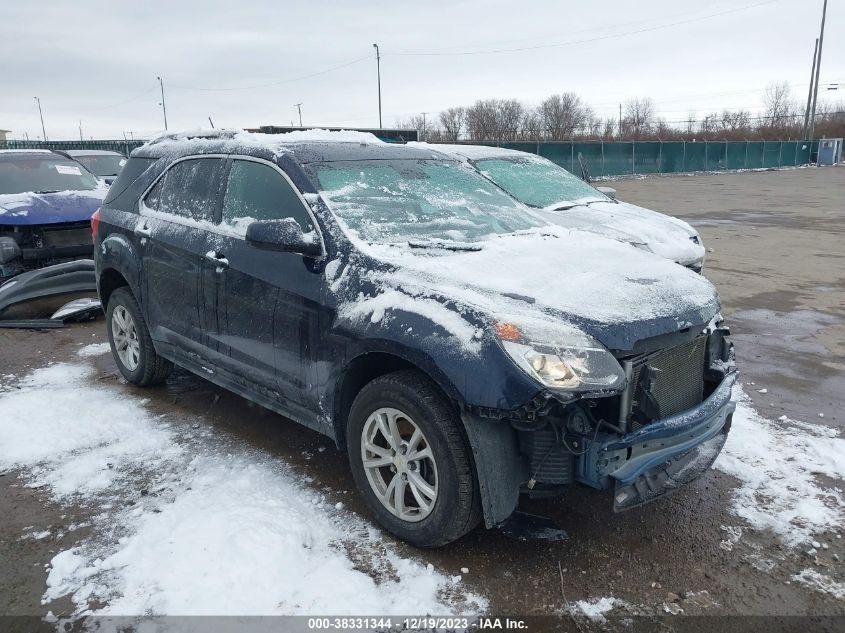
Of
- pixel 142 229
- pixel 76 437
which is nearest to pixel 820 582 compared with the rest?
pixel 76 437

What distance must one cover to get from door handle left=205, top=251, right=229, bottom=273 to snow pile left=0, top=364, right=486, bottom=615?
113 cm

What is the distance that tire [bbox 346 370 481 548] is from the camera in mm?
2857

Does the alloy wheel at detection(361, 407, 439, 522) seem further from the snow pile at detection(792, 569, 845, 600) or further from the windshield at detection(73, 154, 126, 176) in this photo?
the windshield at detection(73, 154, 126, 176)

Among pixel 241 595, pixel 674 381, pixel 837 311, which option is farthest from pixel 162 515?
pixel 837 311

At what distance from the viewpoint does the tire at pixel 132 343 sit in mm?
4996

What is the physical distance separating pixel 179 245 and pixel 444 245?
1828mm

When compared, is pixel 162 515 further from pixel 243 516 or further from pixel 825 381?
pixel 825 381

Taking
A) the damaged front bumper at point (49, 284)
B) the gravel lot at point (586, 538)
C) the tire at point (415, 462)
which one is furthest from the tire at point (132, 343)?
the tire at point (415, 462)

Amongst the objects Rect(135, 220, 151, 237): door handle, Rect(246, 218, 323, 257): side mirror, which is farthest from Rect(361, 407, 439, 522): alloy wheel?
Rect(135, 220, 151, 237): door handle

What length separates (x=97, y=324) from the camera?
7.48 m

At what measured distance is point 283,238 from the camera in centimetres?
335

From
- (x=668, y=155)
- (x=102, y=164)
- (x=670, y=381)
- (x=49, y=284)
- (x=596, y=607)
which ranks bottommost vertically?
(x=596, y=607)

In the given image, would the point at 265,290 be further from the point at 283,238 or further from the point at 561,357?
the point at 561,357

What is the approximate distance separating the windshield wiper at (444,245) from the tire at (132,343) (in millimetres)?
2446
